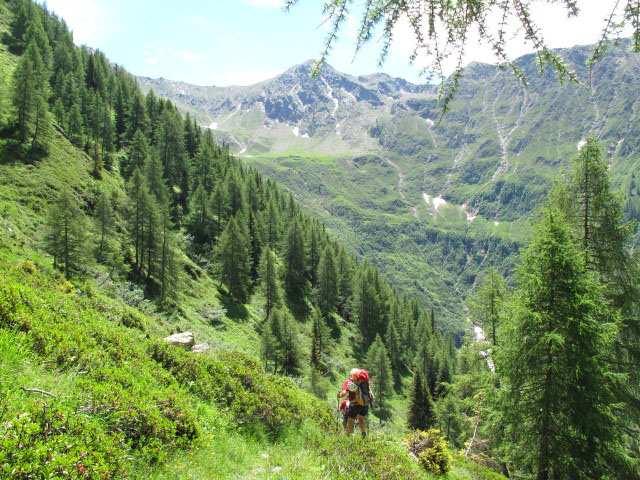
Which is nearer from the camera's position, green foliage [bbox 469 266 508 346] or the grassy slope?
the grassy slope

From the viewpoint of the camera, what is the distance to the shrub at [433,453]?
387 inches

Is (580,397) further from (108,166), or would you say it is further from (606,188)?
(108,166)

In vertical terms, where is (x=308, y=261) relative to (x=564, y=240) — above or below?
below

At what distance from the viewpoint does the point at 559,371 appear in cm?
1009

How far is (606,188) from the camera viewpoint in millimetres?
13023

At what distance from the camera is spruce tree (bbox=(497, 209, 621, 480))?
32.0 ft

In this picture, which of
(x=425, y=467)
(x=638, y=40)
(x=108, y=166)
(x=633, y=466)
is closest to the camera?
(x=638, y=40)

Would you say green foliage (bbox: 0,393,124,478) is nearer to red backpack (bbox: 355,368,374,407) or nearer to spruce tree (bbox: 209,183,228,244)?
red backpack (bbox: 355,368,374,407)

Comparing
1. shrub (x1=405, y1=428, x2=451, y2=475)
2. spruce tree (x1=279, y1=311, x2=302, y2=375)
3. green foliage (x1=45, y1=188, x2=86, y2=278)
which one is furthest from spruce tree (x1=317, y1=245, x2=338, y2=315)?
shrub (x1=405, y1=428, x2=451, y2=475)

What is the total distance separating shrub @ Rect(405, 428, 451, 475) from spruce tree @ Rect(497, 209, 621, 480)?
2.74 metres

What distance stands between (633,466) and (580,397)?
3929mm

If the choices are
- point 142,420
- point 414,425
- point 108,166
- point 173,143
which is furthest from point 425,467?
point 173,143

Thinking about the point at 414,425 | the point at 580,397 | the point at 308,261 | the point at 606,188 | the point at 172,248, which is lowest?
the point at 414,425

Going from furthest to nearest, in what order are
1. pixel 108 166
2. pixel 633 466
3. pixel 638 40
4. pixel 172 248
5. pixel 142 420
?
pixel 108 166 → pixel 172 248 → pixel 633 466 → pixel 142 420 → pixel 638 40
